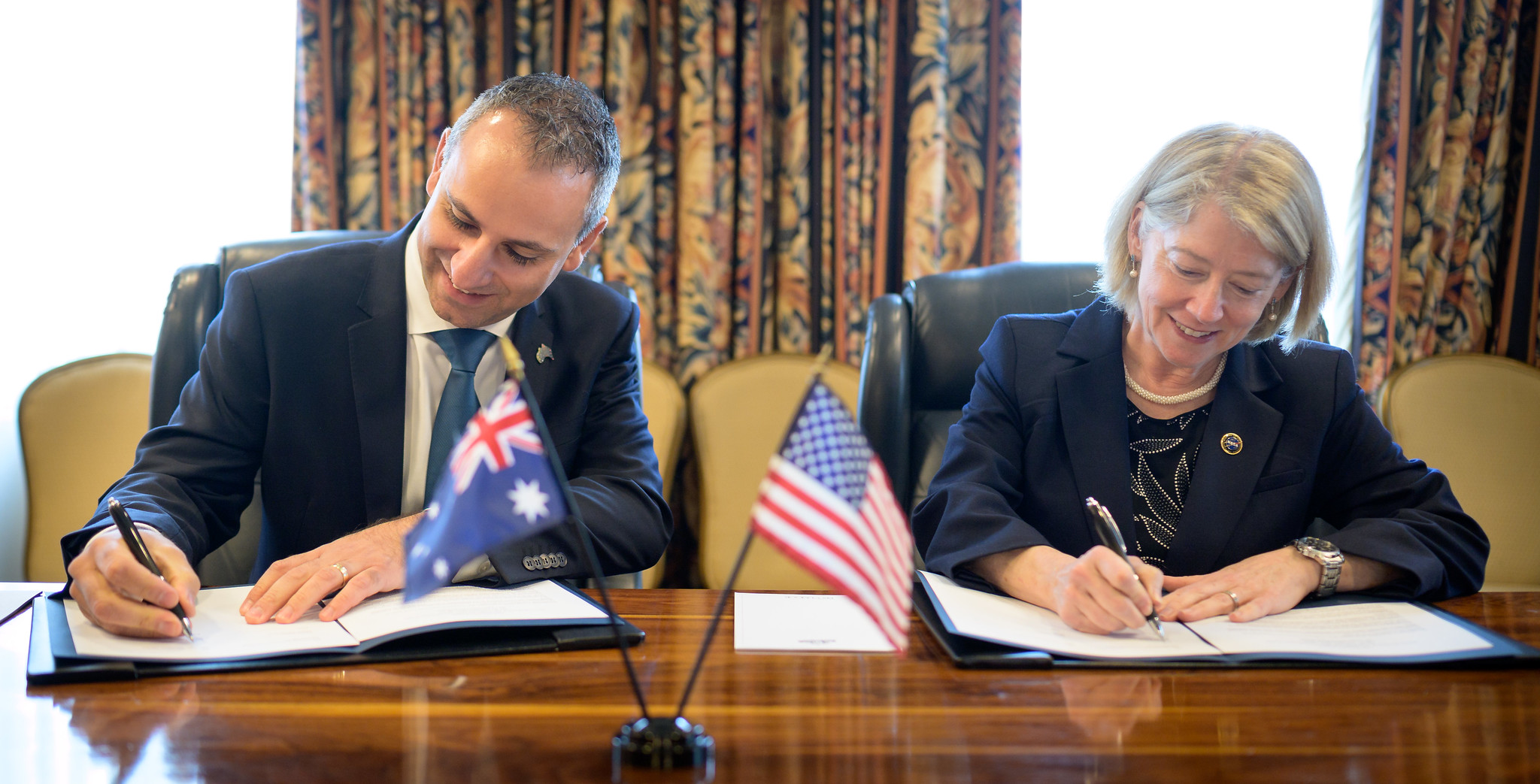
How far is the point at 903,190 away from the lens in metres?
3.13

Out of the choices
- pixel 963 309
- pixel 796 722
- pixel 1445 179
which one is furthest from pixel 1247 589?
pixel 1445 179

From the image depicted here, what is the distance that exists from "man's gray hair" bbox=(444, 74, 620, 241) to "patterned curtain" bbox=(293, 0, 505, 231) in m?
1.61

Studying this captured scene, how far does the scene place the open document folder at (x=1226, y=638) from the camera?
3.59 ft

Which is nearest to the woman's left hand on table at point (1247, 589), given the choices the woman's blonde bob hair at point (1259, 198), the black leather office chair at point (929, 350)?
the woman's blonde bob hair at point (1259, 198)

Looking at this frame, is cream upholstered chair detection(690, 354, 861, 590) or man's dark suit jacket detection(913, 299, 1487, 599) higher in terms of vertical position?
man's dark suit jacket detection(913, 299, 1487, 599)

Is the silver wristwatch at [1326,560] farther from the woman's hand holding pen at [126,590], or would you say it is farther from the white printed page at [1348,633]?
the woman's hand holding pen at [126,590]

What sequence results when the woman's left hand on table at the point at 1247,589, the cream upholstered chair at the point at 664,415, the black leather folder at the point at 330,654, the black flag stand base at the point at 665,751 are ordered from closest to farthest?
the black flag stand base at the point at 665,751, the black leather folder at the point at 330,654, the woman's left hand on table at the point at 1247,589, the cream upholstered chair at the point at 664,415

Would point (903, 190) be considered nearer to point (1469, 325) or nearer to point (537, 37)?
point (537, 37)

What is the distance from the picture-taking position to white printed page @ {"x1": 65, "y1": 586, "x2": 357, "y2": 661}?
40.3 inches

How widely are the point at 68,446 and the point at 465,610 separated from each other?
222 cm

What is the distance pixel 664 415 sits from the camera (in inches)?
114

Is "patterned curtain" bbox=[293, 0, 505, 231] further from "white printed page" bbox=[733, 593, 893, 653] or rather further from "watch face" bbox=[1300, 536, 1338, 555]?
"watch face" bbox=[1300, 536, 1338, 555]

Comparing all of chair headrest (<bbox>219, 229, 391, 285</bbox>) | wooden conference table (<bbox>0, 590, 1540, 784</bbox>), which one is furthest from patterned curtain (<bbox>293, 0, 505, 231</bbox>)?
wooden conference table (<bbox>0, 590, 1540, 784</bbox>)

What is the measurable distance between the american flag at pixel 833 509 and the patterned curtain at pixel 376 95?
7.93ft
